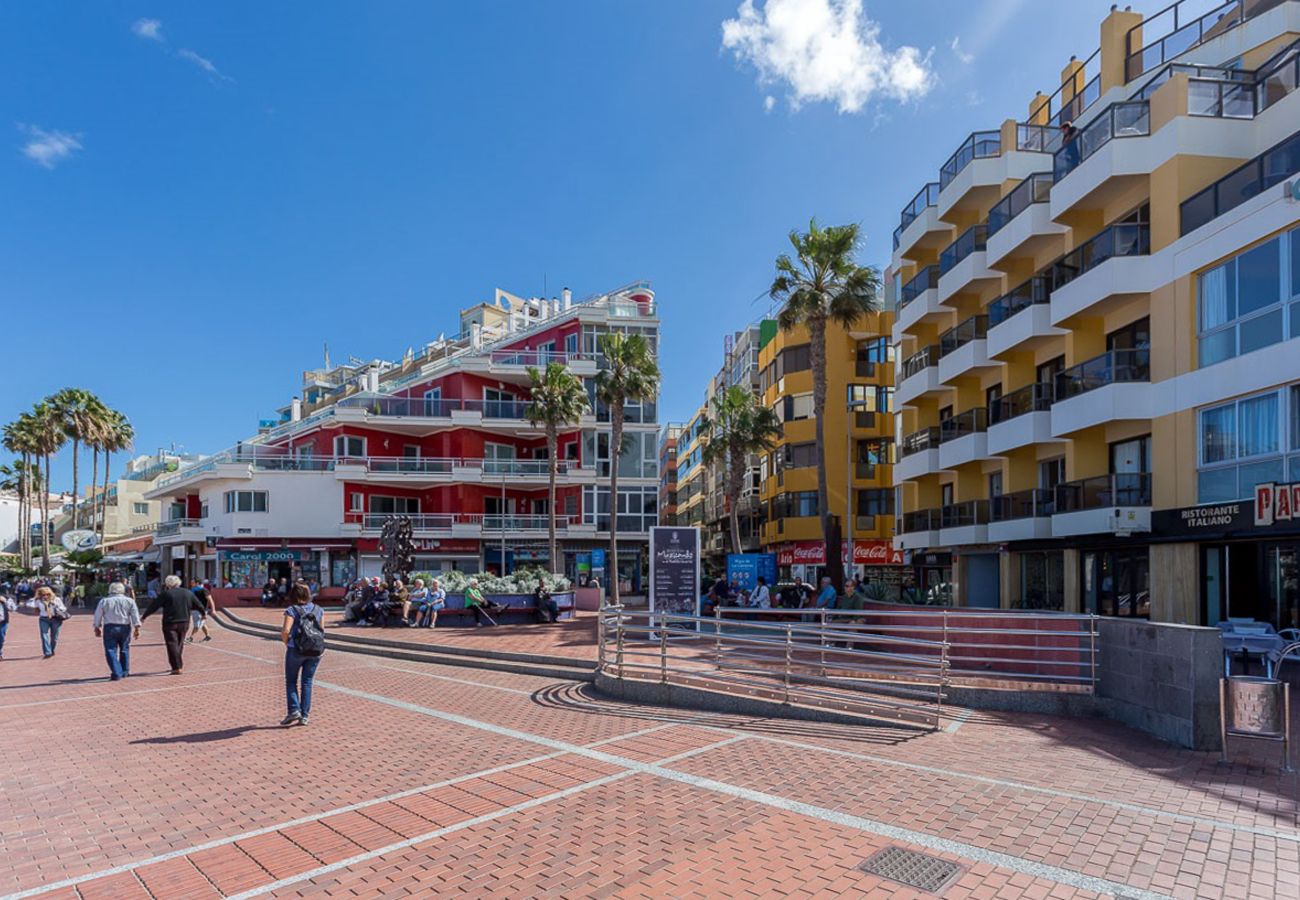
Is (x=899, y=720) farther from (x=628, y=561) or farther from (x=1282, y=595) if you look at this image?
(x=628, y=561)

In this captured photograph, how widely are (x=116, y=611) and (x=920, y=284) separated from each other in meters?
29.8

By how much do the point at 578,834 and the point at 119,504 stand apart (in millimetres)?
82887

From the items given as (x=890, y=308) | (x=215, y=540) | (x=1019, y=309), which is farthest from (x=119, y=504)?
(x=1019, y=309)

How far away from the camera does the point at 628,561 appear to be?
4403cm

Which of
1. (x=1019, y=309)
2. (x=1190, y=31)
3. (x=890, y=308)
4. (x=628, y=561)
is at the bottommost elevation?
(x=628, y=561)

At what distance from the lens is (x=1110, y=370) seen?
19641 mm

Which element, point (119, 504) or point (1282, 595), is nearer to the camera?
point (1282, 595)

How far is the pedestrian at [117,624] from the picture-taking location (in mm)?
12594

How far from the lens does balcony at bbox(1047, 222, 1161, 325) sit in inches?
748

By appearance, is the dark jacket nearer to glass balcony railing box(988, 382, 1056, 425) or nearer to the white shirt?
the white shirt

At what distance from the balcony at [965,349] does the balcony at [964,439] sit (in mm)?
1563

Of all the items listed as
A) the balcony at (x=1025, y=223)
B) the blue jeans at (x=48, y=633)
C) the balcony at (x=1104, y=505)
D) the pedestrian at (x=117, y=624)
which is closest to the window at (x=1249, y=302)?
the balcony at (x=1104, y=505)

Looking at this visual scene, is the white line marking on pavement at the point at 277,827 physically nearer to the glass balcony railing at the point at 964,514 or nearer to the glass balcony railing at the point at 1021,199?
the glass balcony railing at the point at 1021,199

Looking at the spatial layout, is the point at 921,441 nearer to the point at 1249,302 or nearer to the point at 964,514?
the point at 964,514
